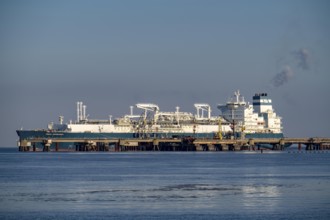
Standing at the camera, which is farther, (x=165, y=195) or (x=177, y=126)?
(x=177, y=126)

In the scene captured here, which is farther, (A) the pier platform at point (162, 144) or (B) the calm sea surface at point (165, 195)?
(A) the pier platform at point (162, 144)

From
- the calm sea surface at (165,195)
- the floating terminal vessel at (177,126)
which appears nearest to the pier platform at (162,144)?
the floating terminal vessel at (177,126)

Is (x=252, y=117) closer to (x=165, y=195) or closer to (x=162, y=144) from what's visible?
(x=162, y=144)

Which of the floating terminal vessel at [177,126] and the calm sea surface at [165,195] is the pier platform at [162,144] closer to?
the floating terminal vessel at [177,126]

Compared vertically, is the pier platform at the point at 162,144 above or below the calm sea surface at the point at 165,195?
above

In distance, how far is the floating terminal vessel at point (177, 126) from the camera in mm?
153500

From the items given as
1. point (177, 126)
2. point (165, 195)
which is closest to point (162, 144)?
point (177, 126)

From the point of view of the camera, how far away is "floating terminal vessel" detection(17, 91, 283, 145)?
153500 mm

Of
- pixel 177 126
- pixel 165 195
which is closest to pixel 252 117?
pixel 177 126

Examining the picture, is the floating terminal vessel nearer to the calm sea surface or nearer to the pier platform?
the pier platform

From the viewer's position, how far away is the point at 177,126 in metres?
160

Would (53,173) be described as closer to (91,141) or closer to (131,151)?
(91,141)

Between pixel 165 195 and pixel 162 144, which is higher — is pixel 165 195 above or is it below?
below

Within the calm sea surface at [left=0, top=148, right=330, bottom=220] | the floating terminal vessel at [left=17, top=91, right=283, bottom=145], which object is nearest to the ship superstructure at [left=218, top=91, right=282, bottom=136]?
the floating terminal vessel at [left=17, top=91, right=283, bottom=145]
